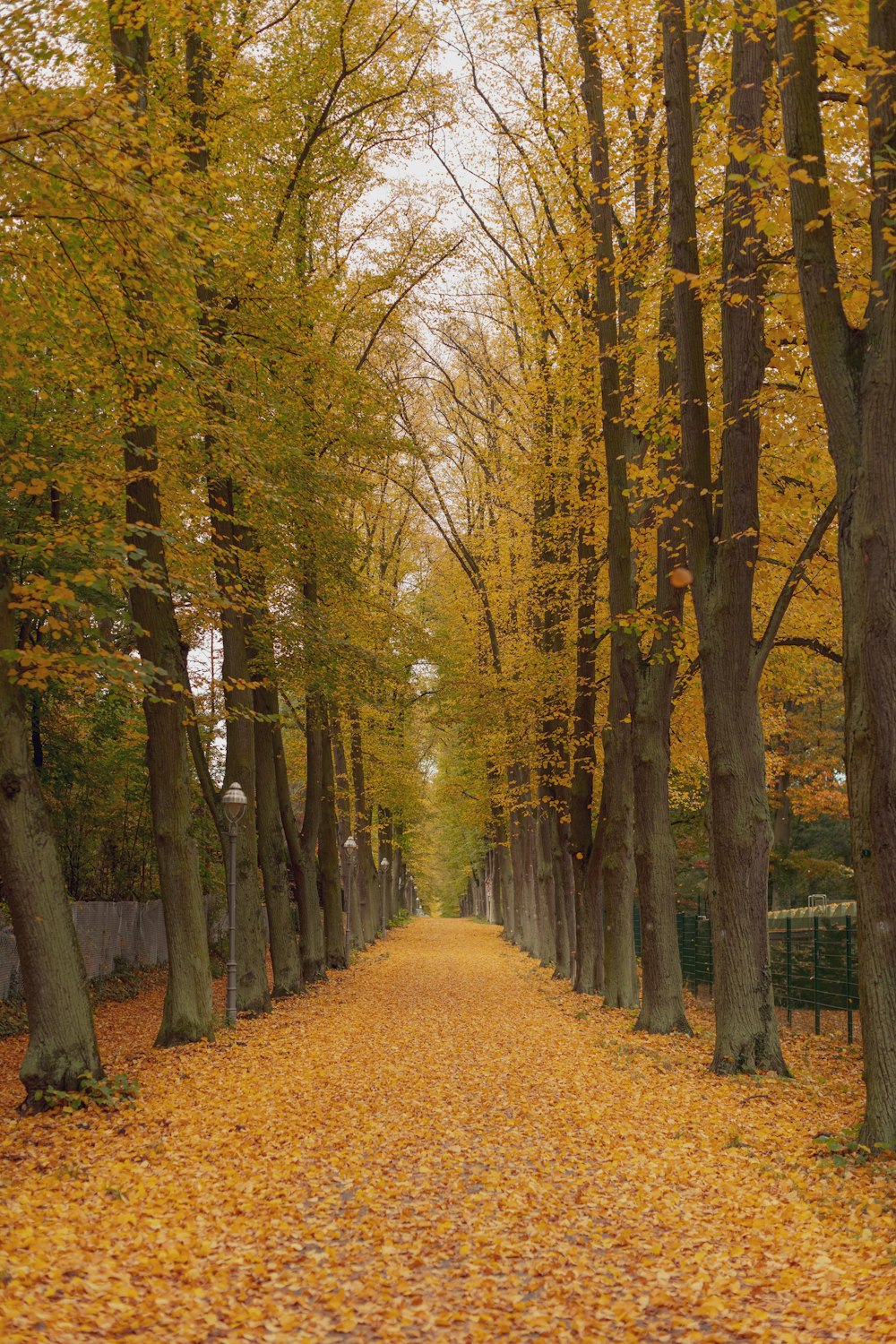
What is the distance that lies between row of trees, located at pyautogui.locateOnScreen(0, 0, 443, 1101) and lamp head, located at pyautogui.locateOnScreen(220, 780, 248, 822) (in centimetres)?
71

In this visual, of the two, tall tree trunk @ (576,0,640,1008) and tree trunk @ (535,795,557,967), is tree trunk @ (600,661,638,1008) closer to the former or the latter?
tall tree trunk @ (576,0,640,1008)

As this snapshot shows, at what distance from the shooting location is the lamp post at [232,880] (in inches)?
A: 581

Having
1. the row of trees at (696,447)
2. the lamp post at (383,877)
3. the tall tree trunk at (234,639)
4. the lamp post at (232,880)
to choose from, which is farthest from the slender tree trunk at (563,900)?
the lamp post at (383,877)

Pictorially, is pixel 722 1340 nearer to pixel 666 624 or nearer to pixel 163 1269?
pixel 163 1269

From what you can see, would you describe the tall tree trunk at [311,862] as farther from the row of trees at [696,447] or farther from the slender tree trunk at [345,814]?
the row of trees at [696,447]

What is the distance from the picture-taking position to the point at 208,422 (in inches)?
448

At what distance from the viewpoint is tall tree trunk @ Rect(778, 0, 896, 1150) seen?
6.98 metres

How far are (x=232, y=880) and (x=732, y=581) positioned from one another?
8.47 m

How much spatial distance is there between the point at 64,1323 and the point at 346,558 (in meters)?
13.2

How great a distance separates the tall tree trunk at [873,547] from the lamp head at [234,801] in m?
9.19

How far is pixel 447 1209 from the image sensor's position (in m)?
6.21

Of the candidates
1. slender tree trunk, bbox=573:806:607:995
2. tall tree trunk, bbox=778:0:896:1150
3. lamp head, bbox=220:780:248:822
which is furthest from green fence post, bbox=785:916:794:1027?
tall tree trunk, bbox=778:0:896:1150

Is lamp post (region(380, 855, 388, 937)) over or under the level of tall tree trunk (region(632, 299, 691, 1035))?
under

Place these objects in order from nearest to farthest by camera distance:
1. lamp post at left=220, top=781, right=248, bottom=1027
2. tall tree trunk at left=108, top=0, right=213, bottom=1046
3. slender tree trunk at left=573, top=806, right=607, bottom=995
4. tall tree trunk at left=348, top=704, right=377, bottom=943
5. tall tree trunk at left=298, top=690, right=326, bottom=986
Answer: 1. tall tree trunk at left=108, top=0, right=213, bottom=1046
2. lamp post at left=220, top=781, right=248, bottom=1027
3. slender tree trunk at left=573, top=806, right=607, bottom=995
4. tall tree trunk at left=298, top=690, right=326, bottom=986
5. tall tree trunk at left=348, top=704, right=377, bottom=943
